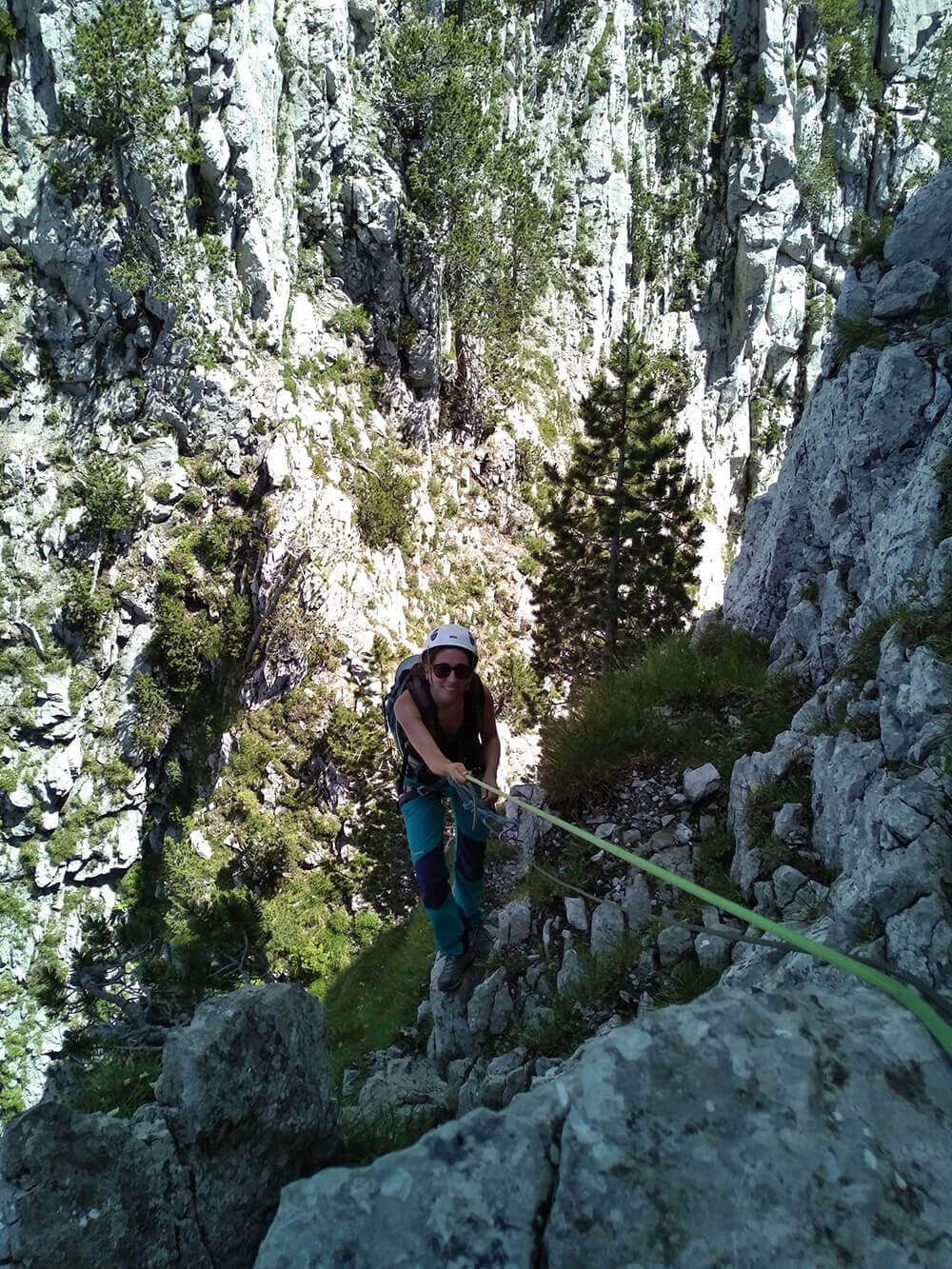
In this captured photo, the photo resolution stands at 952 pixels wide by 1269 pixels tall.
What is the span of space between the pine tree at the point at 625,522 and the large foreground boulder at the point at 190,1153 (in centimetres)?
1198

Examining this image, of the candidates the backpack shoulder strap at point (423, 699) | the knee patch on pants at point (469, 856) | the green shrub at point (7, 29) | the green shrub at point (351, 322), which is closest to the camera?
the backpack shoulder strap at point (423, 699)

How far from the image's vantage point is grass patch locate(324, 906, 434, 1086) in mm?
6934

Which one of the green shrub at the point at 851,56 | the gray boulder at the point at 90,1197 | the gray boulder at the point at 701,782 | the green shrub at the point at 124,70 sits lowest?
the gray boulder at the point at 90,1197

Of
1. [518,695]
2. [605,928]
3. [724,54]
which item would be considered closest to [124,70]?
[518,695]

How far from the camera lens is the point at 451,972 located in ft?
19.1

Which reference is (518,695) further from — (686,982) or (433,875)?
(686,982)

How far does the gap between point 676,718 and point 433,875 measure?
3.60 meters

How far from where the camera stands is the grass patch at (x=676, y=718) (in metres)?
6.67

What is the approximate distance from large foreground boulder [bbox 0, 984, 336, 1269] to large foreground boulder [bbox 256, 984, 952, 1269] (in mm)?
1543

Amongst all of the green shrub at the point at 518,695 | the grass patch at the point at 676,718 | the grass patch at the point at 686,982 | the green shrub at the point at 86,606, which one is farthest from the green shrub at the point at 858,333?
the green shrub at the point at 86,606

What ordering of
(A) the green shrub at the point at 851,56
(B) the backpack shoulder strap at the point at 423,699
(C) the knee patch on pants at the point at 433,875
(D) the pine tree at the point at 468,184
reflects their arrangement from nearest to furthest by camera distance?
1. (B) the backpack shoulder strap at the point at 423,699
2. (C) the knee patch on pants at the point at 433,875
3. (D) the pine tree at the point at 468,184
4. (A) the green shrub at the point at 851,56

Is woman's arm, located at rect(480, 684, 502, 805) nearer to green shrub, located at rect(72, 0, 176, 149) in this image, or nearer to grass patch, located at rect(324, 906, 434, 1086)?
grass patch, located at rect(324, 906, 434, 1086)

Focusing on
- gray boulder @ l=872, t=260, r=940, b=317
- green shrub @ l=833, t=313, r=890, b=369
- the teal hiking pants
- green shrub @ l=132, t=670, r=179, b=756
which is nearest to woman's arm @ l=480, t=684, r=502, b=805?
the teal hiking pants

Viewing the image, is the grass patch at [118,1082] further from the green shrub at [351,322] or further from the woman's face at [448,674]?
the green shrub at [351,322]
